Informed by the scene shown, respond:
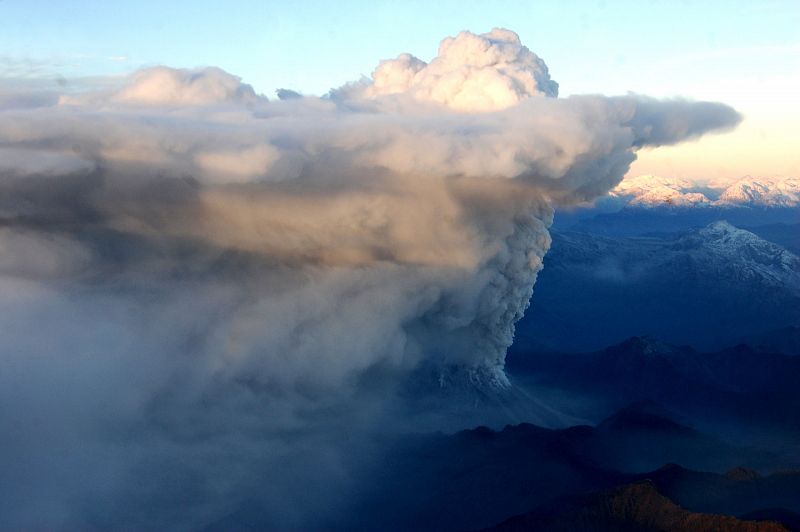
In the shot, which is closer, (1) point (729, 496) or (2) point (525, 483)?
(1) point (729, 496)

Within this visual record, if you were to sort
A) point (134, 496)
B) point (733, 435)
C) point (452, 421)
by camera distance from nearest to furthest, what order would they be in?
point (134, 496) → point (452, 421) → point (733, 435)

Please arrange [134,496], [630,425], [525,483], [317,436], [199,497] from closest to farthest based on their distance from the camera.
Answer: [134,496]
[199,497]
[525,483]
[317,436]
[630,425]

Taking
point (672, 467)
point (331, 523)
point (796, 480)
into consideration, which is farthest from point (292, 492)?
point (796, 480)

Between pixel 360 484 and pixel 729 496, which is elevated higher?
pixel 729 496

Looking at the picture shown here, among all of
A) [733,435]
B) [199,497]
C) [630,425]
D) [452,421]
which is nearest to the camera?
[199,497]

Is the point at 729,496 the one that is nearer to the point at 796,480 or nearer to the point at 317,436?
the point at 796,480

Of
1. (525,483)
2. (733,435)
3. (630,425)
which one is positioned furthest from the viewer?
(733,435)

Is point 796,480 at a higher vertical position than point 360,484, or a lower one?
higher

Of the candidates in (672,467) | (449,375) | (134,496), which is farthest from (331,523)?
(672,467)

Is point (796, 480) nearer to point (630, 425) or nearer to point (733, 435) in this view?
point (630, 425)
